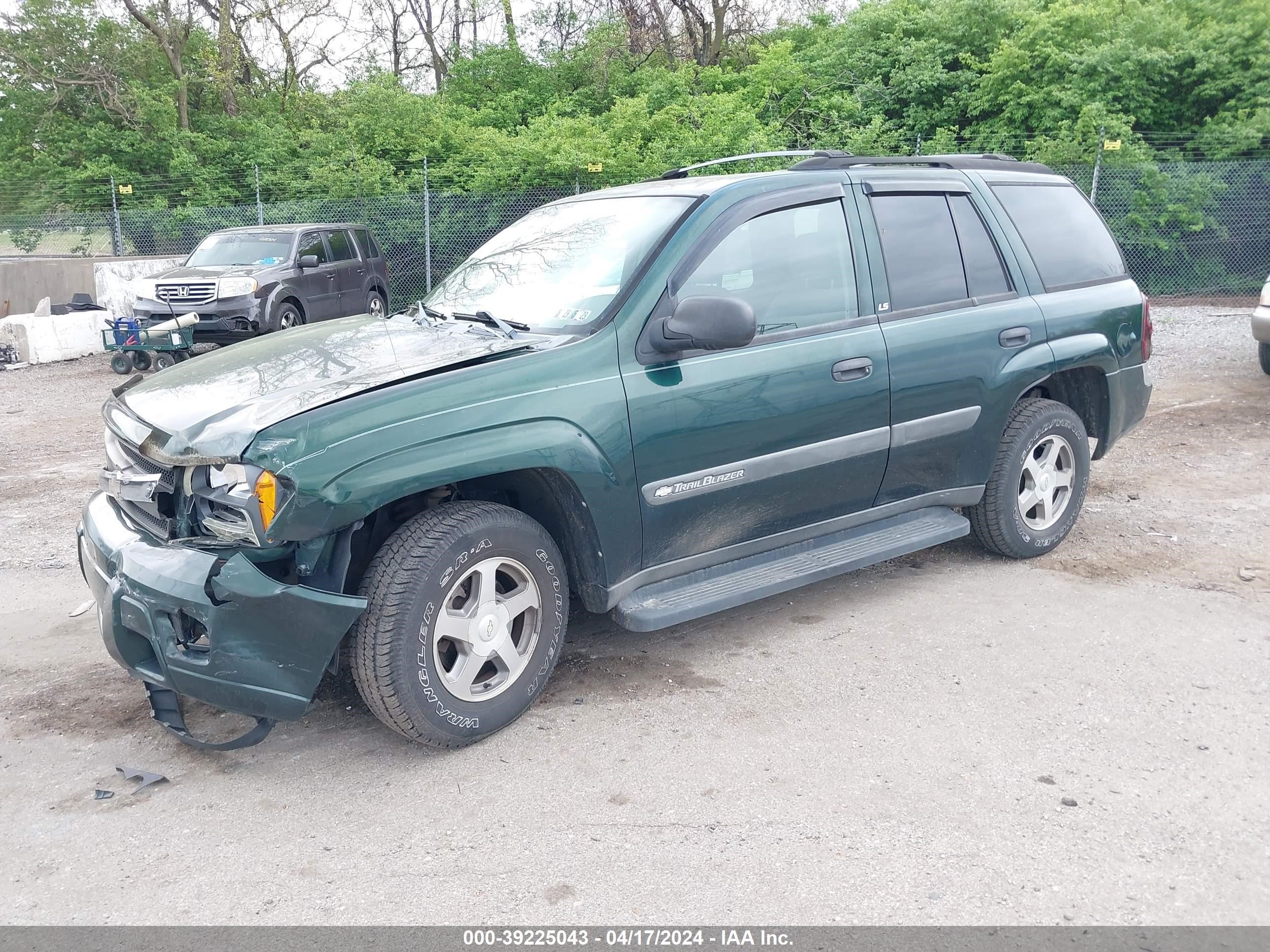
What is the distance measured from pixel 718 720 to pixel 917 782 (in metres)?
0.75

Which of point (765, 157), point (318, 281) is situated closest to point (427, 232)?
point (318, 281)

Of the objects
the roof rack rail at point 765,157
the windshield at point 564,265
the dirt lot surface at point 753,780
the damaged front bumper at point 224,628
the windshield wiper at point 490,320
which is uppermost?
the roof rack rail at point 765,157

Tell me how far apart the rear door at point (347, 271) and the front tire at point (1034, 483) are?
11609mm

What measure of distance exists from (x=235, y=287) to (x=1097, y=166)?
12136mm

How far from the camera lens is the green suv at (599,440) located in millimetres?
3285

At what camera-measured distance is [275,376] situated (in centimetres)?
370

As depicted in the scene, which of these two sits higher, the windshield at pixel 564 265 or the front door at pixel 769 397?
the windshield at pixel 564 265

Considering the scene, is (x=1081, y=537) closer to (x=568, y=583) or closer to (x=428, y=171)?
(x=568, y=583)

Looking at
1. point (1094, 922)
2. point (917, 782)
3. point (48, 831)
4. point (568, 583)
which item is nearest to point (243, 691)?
point (48, 831)

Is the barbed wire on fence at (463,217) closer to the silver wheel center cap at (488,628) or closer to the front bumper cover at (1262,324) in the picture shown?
the front bumper cover at (1262,324)

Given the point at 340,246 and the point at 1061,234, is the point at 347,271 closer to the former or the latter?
the point at 340,246

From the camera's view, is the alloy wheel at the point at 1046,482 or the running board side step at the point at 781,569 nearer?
the running board side step at the point at 781,569

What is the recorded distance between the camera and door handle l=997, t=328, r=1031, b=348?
496cm

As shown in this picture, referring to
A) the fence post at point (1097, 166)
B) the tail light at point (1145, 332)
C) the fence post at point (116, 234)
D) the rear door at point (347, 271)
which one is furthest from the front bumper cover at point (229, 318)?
the fence post at point (1097, 166)
